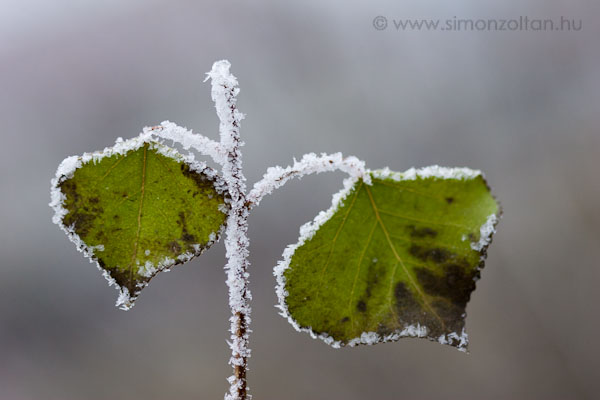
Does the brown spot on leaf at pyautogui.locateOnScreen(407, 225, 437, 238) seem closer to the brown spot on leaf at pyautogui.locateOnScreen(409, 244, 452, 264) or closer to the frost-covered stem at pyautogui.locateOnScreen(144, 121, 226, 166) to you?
the brown spot on leaf at pyautogui.locateOnScreen(409, 244, 452, 264)

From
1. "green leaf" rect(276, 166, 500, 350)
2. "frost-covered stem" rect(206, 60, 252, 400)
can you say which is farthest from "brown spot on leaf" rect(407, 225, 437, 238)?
"frost-covered stem" rect(206, 60, 252, 400)

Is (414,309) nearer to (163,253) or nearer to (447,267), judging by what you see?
(447,267)

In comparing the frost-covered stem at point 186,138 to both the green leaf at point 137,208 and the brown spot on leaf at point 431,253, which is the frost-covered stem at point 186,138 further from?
the brown spot on leaf at point 431,253

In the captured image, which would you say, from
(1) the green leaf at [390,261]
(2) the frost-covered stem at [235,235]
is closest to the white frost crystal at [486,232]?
(1) the green leaf at [390,261]

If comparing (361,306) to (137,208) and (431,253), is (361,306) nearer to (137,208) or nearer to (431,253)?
(431,253)

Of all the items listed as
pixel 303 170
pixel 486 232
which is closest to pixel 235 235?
pixel 303 170
